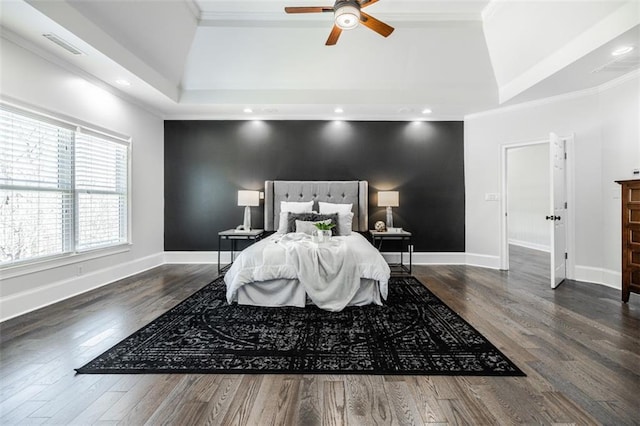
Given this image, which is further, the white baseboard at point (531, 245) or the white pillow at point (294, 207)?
the white baseboard at point (531, 245)

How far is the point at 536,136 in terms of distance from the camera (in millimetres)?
4719

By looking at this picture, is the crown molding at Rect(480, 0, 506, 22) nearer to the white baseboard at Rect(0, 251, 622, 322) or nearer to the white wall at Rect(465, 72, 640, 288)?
the white wall at Rect(465, 72, 640, 288)

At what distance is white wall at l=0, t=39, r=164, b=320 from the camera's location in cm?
292

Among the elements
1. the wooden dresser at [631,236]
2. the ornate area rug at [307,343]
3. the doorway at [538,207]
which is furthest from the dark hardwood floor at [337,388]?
the doorway at [538,207]

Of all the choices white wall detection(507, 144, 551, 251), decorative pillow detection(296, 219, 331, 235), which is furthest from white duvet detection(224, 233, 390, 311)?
white wall detection(507, 144, 551, 251)

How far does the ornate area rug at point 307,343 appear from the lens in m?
2.00

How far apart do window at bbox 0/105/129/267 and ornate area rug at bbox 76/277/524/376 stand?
171 cm

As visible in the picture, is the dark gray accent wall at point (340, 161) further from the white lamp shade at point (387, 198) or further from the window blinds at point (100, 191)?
the window blinds at point (100, 191)

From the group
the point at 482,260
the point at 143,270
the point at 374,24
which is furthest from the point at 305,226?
the point at 482,260

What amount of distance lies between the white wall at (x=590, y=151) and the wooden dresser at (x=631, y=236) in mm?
799

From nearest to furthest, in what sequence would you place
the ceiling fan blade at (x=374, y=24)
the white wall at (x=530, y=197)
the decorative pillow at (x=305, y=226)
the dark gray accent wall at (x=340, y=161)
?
the ceiling fan blade at (x=374, y=24)
the decorative pillow at (x=305, y=226)
the dark gray accent wall at (x=340, y=161)
the white wall at (x=530, y=197)

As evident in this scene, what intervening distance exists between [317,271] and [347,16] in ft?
8.17

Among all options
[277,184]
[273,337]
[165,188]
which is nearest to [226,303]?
[273,337]

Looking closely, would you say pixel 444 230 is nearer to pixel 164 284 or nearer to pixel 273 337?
pixel 273 337
